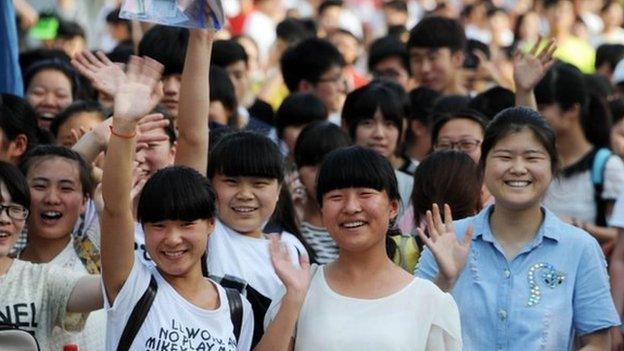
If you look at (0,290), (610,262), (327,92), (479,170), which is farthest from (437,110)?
(0,290)

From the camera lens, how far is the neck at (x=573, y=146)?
9.09m

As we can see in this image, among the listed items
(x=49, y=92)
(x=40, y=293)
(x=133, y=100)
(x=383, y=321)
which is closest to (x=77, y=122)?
(x=49, y=92)

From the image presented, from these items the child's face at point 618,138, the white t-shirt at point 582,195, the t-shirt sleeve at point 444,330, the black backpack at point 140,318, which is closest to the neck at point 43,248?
the black backpack at point 140,318

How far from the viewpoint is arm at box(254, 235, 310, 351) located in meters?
5.62

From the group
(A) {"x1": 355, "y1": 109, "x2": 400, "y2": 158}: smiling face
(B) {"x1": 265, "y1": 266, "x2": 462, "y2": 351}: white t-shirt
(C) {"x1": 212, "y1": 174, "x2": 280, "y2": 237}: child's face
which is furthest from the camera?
(A) {"x1": 355, "y1": 109, "x2": 400, "y2": 158}: smiling face

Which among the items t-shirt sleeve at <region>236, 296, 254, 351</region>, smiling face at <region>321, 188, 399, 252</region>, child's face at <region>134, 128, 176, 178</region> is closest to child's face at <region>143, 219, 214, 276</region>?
t-shirt sleeve at <region>236, 296, 254, 351</region>

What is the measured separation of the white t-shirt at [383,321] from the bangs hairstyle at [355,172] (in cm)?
38

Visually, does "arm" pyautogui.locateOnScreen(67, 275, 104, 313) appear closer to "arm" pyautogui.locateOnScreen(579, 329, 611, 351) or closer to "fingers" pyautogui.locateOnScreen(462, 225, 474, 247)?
"fingers" pyautogui.locateOnScreen(462, 225, 474, 247)

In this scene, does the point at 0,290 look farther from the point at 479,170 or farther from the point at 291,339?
the point at 479,170

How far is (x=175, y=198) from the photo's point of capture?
19.0 feet

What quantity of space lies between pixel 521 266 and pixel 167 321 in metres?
1.42

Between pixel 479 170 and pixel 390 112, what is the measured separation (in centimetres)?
257

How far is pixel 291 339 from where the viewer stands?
225 inches

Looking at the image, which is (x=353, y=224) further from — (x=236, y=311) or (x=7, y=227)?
(x=7, y=227)
